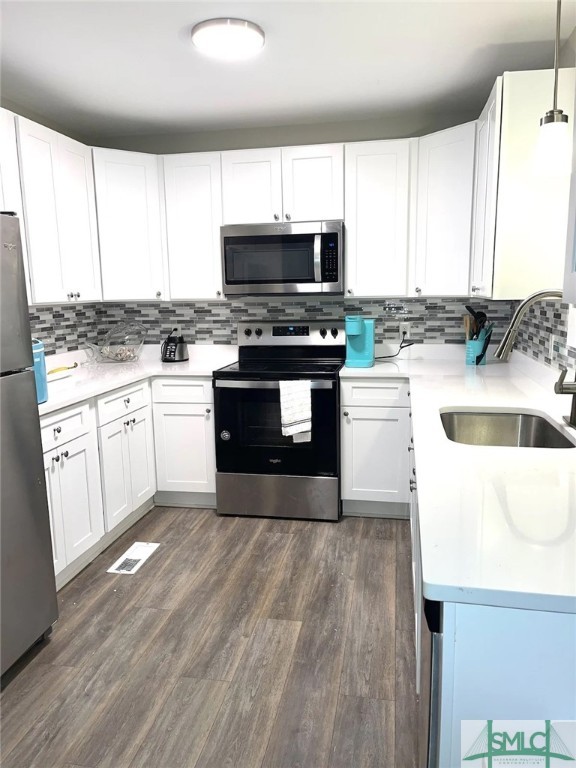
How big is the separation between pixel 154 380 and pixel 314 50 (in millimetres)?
1983

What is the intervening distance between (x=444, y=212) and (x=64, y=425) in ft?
7.70

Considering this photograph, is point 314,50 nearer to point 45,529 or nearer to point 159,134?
point 159,134

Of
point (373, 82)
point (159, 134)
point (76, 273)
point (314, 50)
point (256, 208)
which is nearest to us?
point (314, 50)

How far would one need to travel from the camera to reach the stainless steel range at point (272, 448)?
3.10 meters

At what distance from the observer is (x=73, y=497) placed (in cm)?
256

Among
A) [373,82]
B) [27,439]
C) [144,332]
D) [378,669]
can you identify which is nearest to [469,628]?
[378,669]

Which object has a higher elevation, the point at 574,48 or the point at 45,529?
the point at 574,48

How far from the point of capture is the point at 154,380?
3.34m

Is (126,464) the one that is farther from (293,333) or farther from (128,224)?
(128,224)

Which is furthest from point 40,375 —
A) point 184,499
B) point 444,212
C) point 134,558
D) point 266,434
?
point 444,212

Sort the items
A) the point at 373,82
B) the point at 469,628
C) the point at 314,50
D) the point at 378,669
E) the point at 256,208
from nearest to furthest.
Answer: the point at 469,628 → the point at 378,669 → the point at 314,50 → the point at 373,82 → the point at 256,208

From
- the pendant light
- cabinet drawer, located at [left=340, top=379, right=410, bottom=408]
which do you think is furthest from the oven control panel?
the pendant light

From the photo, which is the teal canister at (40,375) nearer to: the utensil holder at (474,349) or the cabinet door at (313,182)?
the cabinet door at (313,182)

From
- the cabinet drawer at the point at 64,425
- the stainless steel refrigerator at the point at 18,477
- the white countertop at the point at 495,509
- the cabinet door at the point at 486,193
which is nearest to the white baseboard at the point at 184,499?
the cabinet drawer at the point at 64,425
